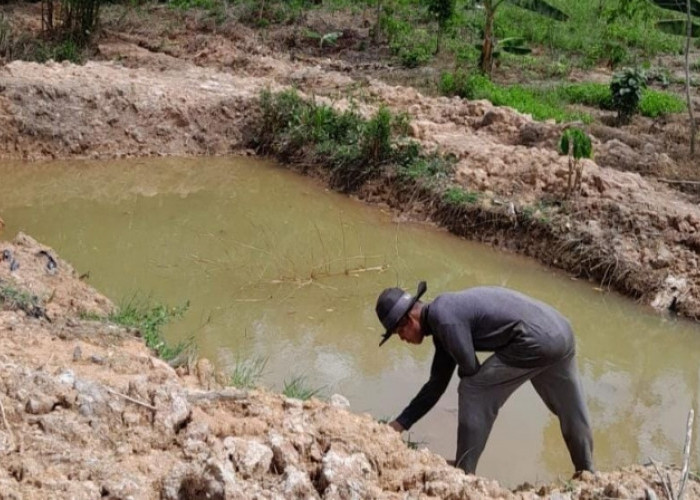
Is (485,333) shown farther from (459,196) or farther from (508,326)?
(459,196)

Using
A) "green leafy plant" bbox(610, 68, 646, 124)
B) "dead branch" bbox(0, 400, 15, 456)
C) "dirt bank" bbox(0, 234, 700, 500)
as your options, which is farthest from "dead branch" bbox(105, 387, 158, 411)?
"green leafy plant" bbox(610, 68, 646, 124)

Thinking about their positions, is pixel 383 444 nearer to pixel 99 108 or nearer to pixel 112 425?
pixel 112 425

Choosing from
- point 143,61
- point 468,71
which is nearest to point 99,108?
point 143,61

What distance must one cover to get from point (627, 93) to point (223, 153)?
557 cm

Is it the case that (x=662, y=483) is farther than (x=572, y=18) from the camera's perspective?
No

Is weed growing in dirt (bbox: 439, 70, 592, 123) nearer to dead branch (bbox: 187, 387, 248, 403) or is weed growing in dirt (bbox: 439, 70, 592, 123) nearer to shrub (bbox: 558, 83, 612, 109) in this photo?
shrub (bbox: 558, 83, 612, 109)

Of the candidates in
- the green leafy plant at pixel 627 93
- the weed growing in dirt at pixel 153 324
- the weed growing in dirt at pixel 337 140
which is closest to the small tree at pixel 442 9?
the green leafy plant at pixel 627 93

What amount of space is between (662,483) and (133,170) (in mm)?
8237

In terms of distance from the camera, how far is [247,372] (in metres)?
5.94

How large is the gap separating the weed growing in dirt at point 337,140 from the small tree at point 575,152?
4.93ft

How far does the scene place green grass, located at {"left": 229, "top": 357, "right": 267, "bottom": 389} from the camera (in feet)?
16.8

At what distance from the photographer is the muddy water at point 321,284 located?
18.9 ft

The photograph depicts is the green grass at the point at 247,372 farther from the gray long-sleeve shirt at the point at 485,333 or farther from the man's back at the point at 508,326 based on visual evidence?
the man's back at the point at 508,326

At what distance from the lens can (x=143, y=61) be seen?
1346 cm
